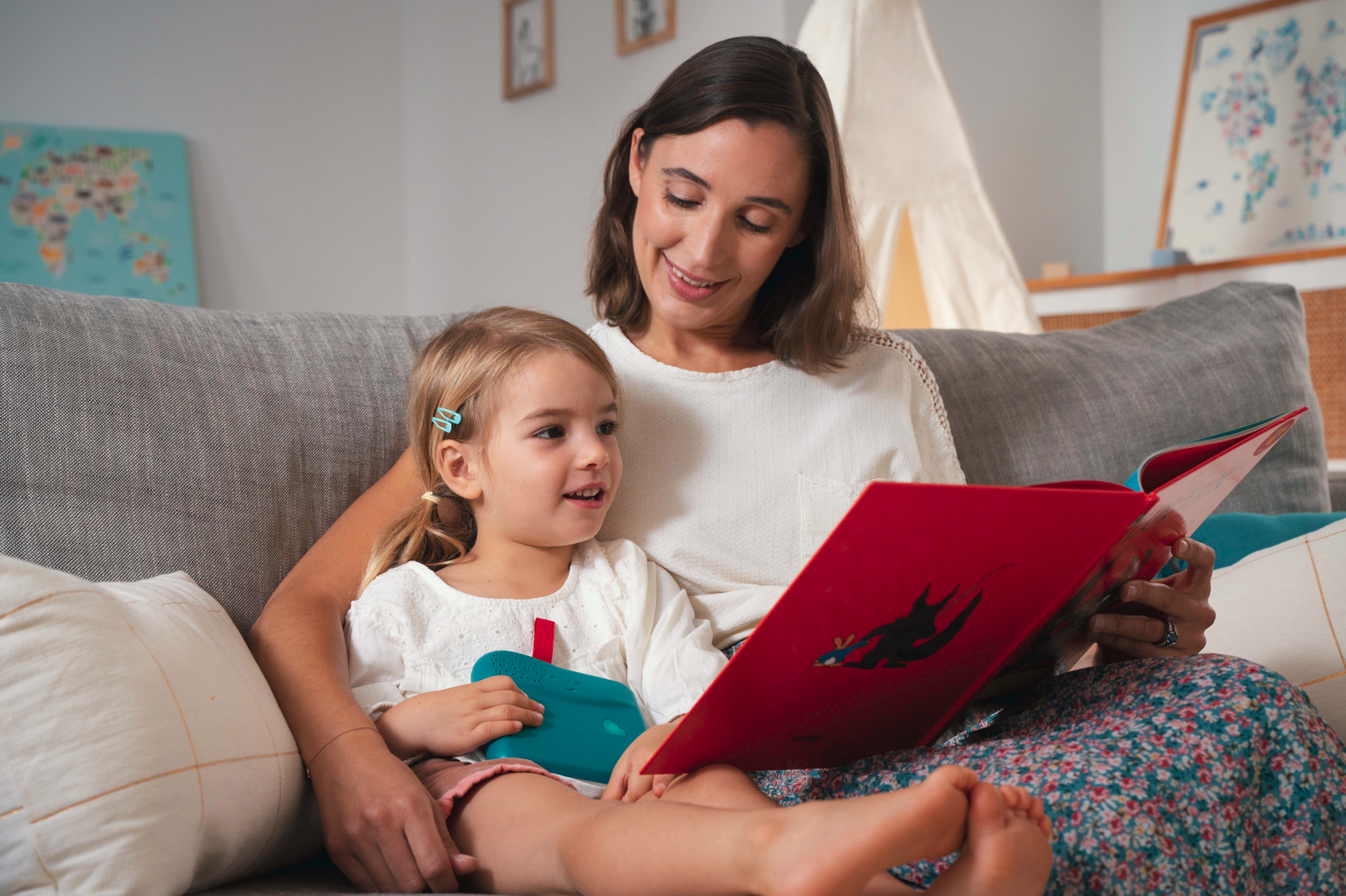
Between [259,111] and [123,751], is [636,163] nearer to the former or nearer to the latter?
[123,751]

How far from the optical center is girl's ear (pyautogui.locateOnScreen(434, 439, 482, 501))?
1.10 meters

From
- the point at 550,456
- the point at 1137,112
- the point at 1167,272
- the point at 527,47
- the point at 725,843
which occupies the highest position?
the point at 527,47

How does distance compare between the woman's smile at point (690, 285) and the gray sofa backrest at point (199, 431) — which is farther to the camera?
the woman's smile at point (690, 285)

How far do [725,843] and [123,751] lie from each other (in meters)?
0.40

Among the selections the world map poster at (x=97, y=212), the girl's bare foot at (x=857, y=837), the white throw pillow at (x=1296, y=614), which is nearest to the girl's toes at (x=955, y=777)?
the girl's bare foot at (x=857, y=837)

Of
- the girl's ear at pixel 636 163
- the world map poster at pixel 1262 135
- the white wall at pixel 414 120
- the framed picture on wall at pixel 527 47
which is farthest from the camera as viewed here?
the framed picture on wall at pixel 527 47

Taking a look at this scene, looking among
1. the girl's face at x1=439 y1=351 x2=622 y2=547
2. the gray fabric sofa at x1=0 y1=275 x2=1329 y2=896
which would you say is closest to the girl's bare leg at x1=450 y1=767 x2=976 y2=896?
the gray fabric sofa at x1=0 y1=275 x2=1329 y2=896

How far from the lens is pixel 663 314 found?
1172 millimetres

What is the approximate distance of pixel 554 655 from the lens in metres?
1.01

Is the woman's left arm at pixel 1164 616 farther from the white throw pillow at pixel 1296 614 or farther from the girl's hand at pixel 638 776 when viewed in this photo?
the girl's hand at pixel 638 776

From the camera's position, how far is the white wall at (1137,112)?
3.26 m

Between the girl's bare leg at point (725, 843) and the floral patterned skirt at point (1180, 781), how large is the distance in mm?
122

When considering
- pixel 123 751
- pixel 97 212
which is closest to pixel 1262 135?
pixel 123 751

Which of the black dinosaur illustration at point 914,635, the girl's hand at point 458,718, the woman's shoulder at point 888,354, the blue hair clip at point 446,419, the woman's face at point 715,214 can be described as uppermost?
the woman's face at point 715,214
